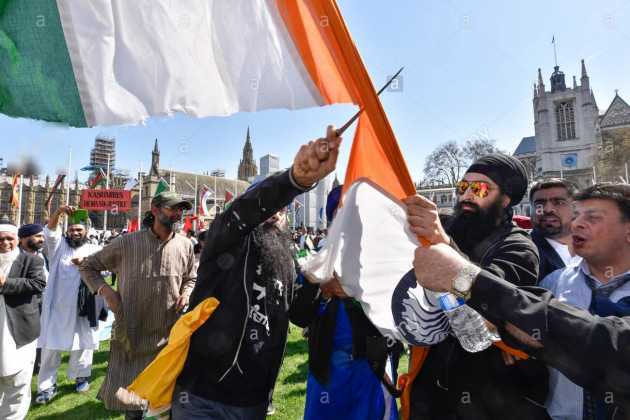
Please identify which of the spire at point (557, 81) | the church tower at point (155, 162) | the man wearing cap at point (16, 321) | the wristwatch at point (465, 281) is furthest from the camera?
the church tower at point (155, 162)

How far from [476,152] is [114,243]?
3490 centimetres

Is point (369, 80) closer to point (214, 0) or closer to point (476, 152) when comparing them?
point (214, 0)

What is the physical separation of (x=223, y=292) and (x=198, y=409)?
0.64 metres

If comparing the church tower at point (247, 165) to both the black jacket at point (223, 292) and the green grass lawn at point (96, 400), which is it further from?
the black jacket at point (223, 292)

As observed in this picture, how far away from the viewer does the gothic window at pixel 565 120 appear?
56.5m

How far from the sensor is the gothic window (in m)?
56.5

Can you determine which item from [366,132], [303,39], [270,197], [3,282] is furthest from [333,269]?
[3,282]

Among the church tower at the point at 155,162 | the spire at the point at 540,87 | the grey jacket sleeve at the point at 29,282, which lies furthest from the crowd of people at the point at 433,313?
the spire at the point at 540,87

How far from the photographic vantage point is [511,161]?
2166 millimetres

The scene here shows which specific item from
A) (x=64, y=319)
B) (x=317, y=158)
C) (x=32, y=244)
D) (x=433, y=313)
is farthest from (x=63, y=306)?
(x=433, y=313)

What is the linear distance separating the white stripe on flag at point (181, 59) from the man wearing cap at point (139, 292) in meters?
2.41

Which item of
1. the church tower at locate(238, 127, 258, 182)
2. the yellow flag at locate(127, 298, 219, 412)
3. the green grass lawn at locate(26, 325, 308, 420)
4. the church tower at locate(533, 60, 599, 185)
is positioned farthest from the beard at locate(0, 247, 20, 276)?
the church tower at locate(238, 127, 258, 182)

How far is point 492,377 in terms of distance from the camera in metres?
1.79

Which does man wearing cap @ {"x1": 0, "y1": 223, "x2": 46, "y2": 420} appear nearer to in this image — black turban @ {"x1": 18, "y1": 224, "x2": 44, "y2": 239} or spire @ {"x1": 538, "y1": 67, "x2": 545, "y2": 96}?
black turban @ {"x1": 18, "y1": 224, "x2": 44, "y2": 239}
